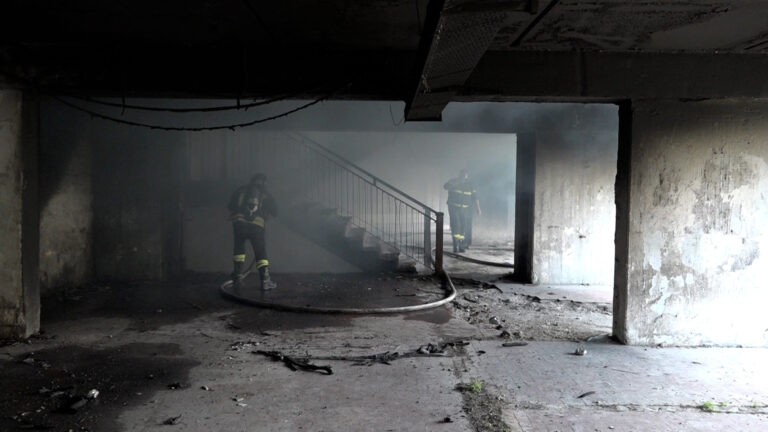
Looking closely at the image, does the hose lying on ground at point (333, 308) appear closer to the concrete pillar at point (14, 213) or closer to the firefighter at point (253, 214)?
the firefighter at point (253, 214)

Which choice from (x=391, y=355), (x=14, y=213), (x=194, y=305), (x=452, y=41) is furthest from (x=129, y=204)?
(x=452, y=41)

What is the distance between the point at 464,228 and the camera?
15.6 metres

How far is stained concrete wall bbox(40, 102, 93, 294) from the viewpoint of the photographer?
8797 mm

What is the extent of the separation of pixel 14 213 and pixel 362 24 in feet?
14.8

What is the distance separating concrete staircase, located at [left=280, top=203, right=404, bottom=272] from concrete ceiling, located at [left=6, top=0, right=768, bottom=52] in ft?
18.6

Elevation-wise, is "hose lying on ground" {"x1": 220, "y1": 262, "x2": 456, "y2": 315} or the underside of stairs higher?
the underside of stairs

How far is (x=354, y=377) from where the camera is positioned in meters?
5.28

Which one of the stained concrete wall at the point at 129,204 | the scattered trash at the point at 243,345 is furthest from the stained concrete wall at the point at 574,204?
the stained concrete wall at the point at 129,204

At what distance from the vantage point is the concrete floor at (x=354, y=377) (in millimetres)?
4316

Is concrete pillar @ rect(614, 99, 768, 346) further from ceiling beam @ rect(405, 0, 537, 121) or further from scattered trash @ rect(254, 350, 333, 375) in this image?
scattered trash @ rect(254, 350, 333, 375)

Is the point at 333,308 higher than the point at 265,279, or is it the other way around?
the point at 265,279

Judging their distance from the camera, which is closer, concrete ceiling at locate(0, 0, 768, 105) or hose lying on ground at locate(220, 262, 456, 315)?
concrete ceiling at locate(0, 0, 768, 105)

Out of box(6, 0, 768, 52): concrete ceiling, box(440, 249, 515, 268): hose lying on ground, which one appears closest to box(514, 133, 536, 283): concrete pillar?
box(440, 249, 515, 268): hose lying on ground

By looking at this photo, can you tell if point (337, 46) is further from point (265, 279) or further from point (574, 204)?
point (574, 204)
